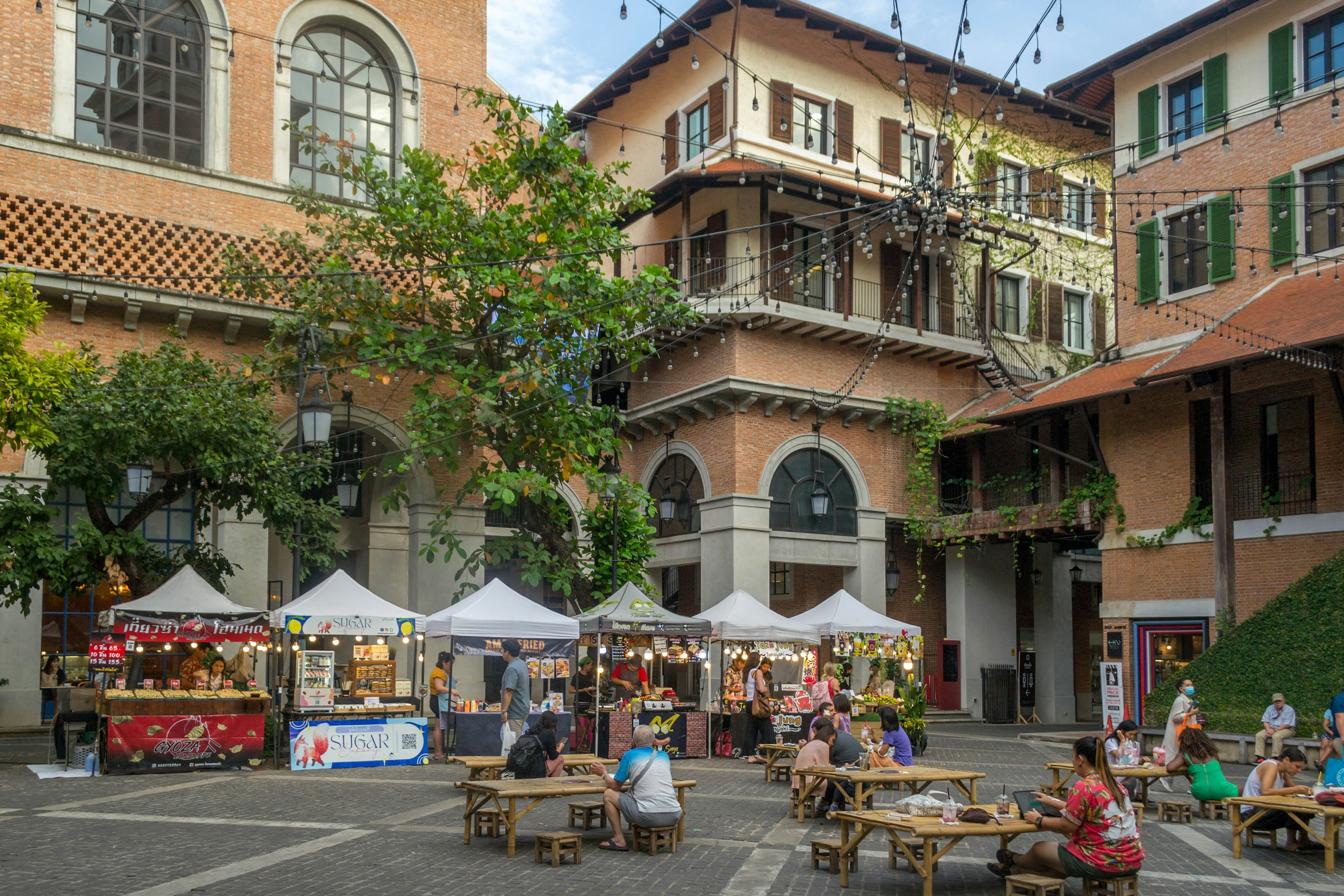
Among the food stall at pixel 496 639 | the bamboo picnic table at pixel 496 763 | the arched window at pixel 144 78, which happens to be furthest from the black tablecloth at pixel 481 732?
the arched window at pixel 144 78

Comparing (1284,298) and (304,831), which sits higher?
(1284,298)

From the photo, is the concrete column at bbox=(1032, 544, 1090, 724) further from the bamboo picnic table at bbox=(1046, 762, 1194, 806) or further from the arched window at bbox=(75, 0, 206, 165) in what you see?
the arched window at bbox=(75, 0, 206, 165)

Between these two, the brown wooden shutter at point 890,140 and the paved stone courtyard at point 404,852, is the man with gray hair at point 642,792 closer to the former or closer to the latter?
the paved stone courtyard at point 404,852

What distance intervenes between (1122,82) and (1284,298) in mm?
6775

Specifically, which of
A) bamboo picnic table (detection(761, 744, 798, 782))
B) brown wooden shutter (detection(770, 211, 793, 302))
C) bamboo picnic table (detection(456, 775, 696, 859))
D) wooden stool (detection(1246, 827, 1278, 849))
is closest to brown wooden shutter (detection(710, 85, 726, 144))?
brown wooden shutter (detection(770, 211, 793, 302))

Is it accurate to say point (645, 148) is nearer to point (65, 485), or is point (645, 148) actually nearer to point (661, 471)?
point (661, 471)

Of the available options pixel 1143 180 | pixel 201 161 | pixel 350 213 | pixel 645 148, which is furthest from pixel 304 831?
pixel 645 148

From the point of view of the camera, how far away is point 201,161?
22297 millimetres

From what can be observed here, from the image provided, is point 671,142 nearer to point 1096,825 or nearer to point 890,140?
point 890,140

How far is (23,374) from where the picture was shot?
15312 millimetres

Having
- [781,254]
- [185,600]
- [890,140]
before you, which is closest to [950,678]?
[781,254]

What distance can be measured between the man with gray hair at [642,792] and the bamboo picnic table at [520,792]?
6.5 inches

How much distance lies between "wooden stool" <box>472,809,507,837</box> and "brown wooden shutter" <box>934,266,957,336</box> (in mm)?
20620

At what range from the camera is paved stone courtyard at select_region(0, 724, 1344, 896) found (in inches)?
354
